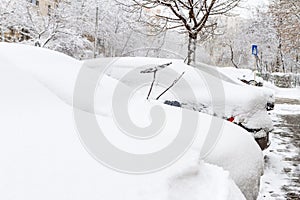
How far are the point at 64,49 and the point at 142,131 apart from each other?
19351mm

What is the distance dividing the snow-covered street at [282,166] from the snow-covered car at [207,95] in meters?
0.48

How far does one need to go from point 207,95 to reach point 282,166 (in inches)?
68.7

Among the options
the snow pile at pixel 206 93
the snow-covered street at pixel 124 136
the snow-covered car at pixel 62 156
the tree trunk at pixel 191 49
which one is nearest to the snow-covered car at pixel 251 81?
the tree trunk at pixel 191 49

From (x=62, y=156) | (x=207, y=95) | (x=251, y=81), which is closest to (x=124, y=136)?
(x=62, y=156)

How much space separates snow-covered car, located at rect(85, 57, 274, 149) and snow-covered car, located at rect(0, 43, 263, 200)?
1.83 m

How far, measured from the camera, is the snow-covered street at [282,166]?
161 inches

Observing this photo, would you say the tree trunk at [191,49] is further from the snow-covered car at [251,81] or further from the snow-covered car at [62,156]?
the snow-covered car at [62,156]

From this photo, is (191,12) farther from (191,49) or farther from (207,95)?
(207,95)

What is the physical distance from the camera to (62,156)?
1572 mm

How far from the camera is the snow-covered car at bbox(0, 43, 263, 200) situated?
55.6 inches

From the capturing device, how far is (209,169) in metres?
2.10

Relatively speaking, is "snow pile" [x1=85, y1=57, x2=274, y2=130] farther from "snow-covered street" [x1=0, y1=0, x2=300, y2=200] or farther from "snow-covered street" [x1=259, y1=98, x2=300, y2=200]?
"snow-covered street" [x1=259, y1=98, x2=300, y2=200]

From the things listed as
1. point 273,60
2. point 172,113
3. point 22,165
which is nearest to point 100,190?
point 22,165

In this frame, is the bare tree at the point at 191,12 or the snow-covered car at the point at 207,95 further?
the bare tree at the point at 191,12
